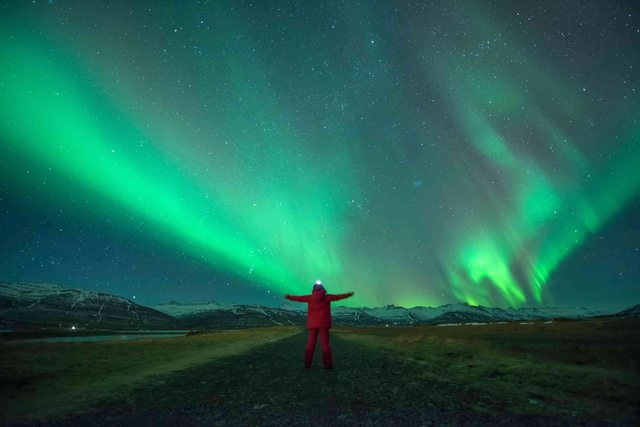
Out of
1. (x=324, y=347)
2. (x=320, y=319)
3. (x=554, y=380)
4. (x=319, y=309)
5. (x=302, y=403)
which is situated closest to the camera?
(x=302, y=403)

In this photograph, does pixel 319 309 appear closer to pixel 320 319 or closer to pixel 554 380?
pixel 320 319

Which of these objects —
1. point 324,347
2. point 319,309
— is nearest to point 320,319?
point 319,309

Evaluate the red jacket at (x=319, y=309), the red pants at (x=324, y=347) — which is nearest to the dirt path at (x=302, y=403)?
the red pants at (x=324, y=347)

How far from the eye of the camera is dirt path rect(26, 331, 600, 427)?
656 centimetres

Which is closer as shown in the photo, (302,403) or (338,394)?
(302,403)

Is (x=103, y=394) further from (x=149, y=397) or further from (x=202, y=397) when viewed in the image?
(x=202, y=397)

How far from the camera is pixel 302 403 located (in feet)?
26.2

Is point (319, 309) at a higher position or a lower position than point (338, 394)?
higher

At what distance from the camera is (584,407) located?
7.63 meters

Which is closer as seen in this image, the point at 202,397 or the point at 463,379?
the point at 202,397

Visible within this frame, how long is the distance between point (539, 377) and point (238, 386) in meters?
9.33

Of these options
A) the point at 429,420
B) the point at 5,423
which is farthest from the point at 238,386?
the point at 429,420

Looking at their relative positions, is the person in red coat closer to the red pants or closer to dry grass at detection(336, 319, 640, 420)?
the red pants

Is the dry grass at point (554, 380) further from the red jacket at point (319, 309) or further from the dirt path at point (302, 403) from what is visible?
the red jacket at point (319, 309)
